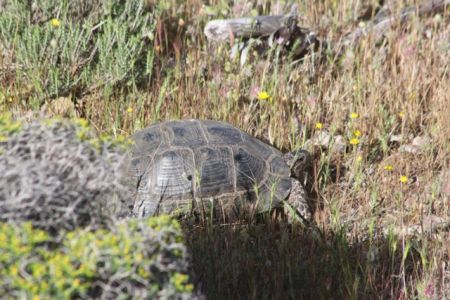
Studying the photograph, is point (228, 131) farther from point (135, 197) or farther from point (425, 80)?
point (425, 80)

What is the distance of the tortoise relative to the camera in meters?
4.35

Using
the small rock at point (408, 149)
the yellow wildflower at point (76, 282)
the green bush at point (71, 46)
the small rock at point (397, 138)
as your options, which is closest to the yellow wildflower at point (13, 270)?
the yellow wildflower at point (76, 282)

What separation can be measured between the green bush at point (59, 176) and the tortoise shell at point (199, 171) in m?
1.55

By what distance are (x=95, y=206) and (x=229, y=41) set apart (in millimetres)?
3693

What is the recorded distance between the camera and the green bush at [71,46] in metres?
5.31

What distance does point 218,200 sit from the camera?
14.4 feet

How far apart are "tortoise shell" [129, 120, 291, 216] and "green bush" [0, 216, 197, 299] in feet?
5.75

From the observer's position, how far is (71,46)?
5.45 m

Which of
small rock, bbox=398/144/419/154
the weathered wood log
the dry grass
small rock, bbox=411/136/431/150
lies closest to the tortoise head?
the dry grass

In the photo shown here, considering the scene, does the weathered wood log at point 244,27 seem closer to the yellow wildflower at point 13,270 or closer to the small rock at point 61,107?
the small rock at point 61,107

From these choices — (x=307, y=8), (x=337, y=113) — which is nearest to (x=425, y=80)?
(x=337, y=113)

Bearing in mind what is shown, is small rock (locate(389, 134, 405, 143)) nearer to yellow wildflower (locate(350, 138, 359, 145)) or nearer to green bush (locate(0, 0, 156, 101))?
yellow wildflower (locate(350, 138, 359, 145))

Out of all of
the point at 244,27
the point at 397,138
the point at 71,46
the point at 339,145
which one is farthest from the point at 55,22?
the point at 397,138

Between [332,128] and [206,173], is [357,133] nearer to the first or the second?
[332,128]
